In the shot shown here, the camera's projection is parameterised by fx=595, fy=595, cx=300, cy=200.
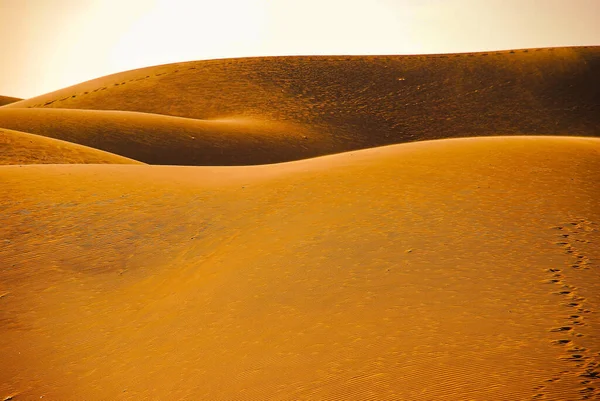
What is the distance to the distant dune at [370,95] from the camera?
125 ft

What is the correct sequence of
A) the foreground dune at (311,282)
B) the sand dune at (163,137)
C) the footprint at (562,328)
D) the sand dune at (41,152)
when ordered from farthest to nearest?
the sand dune at (163,137), the sand dune at (41,152), the footprint at (562,328), the foreground dune at (311,282)

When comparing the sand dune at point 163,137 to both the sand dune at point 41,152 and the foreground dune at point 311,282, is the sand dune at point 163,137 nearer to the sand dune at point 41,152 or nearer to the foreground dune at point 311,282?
the sand dune at point 41,152

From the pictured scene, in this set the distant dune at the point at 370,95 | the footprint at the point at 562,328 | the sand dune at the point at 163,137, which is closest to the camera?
the footprint at the point at 562,328

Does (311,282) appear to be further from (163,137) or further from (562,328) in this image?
(163,137)

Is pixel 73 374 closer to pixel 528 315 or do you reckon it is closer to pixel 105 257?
pixel 105 257

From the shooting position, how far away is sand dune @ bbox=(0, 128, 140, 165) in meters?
16.9

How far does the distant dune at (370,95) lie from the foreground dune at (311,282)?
1917cm

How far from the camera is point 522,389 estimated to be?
4.26 meters

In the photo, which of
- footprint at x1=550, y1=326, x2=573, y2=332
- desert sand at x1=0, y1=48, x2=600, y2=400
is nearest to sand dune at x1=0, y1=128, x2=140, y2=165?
desert sand at x1=0, y1=48, x2=600, y2=400

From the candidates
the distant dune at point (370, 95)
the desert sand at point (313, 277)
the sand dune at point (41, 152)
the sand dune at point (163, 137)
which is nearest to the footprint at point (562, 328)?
the desert sand at point (313, 277)

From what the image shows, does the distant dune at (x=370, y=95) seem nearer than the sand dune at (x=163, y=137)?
No

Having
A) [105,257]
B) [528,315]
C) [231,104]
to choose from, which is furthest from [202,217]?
[231,104]

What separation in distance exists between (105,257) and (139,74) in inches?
1689

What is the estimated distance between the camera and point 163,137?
87.1 feet
